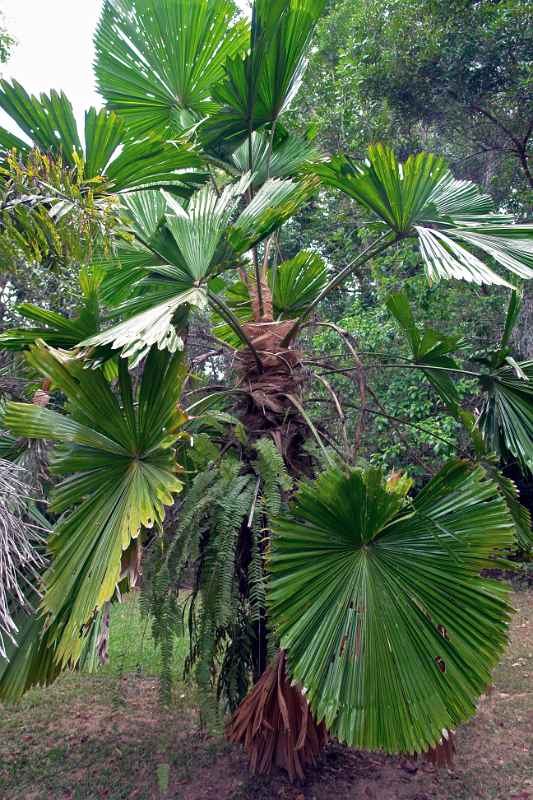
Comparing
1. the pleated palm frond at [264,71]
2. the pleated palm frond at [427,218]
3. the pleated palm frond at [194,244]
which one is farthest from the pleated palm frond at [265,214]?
the pleated palm frond at [264,71]

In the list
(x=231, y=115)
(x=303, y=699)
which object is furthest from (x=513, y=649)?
(x=231, y=115)

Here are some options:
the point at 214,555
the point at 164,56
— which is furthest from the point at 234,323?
the point at 164,56

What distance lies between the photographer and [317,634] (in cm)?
231

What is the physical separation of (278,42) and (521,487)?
727 centimetres

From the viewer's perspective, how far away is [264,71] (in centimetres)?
320

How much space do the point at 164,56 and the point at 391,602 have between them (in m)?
3.37

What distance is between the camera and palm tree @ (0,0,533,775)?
7.47 feet

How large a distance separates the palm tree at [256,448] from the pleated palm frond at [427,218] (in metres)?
0.01

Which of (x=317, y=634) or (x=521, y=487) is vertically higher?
(x=521, y=487)

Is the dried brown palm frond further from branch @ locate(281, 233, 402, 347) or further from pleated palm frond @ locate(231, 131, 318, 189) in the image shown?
pleated palm frond @ locate(231, 131, 318, 189)

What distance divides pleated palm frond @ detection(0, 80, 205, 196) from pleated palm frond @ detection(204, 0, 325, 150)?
0.42 metres

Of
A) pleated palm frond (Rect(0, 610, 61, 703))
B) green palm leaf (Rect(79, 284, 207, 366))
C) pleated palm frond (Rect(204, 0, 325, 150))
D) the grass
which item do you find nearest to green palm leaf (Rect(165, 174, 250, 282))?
green palm leaf (Rect(79, 284, 207, 366))

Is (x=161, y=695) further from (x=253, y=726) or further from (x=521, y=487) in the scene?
(x=521, y=487)

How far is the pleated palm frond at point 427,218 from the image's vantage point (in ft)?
9.14
